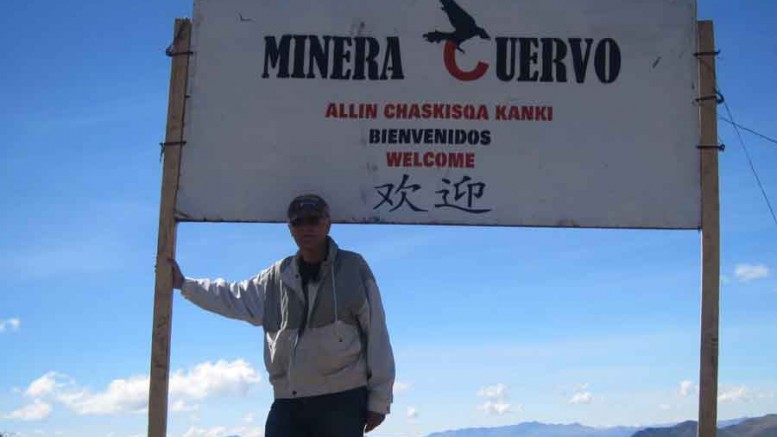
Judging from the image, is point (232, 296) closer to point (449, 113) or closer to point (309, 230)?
point (309, 230)

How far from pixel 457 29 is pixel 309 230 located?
1.66m

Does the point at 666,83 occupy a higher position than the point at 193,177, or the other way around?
the point at 666,83

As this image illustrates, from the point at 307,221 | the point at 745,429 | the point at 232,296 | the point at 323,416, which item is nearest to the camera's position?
the point at 323,416

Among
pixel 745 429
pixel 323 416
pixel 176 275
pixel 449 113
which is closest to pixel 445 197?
pixel 449 113

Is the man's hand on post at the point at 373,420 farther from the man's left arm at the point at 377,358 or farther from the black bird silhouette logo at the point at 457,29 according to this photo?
the black bird silhouette logo at the point at 457,29

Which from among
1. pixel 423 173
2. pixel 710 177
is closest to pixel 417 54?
pixel 423 173

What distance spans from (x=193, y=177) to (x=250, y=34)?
99 cm

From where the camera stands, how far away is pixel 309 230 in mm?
4891

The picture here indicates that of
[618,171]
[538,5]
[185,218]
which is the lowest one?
[185,218]

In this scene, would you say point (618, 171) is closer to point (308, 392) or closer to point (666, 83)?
point (666, 83)

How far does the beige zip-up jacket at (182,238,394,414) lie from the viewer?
470 centimetres

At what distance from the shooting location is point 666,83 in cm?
546

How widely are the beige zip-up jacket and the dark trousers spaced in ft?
0.14

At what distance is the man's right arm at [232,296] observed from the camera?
5098 mm
